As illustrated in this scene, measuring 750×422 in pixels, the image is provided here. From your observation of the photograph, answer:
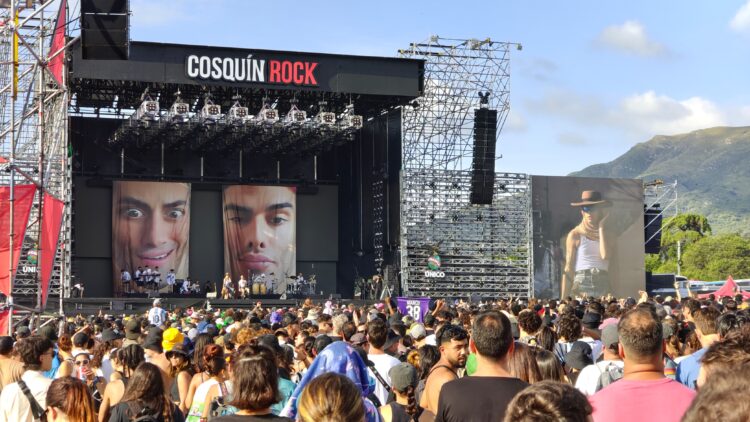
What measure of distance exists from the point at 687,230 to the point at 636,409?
91.7m

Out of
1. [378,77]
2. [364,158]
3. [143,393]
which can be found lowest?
[143,393]

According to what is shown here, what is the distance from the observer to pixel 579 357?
6.61 m

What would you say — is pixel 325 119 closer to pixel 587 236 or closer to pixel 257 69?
pixel 257 69

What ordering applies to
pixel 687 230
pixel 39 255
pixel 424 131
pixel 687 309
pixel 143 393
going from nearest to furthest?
pixel 143 393
pixel 687 309
pixel 39 255
pixel 424 131
pixel 687 230

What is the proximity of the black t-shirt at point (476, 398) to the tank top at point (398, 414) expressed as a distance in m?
0.71

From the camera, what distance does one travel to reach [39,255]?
14.7m

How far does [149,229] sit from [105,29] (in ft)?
75.8

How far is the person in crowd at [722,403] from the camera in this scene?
1.82 metres

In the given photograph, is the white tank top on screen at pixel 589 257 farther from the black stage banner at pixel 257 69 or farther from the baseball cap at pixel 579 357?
the baseball cap at pixel 579 357

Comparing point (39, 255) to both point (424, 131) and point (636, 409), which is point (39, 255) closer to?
point (636, 409)

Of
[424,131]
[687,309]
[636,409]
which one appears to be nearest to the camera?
[636,409]

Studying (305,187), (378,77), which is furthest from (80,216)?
(378,77)

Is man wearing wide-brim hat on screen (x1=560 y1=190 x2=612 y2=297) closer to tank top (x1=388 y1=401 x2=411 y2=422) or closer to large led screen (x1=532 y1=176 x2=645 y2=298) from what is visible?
large led screen (x1=532 y1=176 x2=645 y2=298)

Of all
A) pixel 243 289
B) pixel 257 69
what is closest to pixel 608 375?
pixel 257 69
